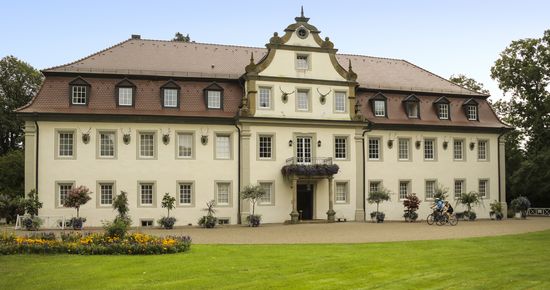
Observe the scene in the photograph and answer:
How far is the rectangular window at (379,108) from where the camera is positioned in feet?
138

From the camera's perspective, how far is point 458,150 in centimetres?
4406

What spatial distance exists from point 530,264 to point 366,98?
86.1ft

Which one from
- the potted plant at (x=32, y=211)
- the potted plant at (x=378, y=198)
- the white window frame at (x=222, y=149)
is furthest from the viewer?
the potted plant at (x=378, y=198)

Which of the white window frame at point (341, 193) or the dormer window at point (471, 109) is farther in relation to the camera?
the dormer window at point (471, 109)

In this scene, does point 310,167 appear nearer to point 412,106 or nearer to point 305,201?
point 305,201

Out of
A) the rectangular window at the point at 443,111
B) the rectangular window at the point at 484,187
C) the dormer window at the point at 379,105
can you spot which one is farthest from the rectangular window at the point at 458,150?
the dormer window at the point at 379,105

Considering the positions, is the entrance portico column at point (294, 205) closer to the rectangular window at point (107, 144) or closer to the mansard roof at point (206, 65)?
the mansard roof at point (206, 65)

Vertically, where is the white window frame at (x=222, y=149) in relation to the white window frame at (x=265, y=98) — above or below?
below

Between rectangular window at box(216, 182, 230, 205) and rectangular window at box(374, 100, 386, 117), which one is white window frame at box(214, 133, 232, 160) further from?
rectangular window at box(374, 100, 386, 117)

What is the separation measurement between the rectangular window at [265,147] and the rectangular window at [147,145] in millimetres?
6486

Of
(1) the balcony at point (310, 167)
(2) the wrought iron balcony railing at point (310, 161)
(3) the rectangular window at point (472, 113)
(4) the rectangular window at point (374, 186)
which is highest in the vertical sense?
(3) the rectangular window at point (472, 113)

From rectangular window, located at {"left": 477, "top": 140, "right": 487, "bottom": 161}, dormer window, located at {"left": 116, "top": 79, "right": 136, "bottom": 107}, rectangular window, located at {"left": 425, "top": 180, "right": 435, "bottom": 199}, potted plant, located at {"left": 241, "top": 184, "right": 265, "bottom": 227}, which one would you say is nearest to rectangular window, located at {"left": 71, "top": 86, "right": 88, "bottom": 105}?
dormer window, located at {"left": 116, "top": 79, "right": 136, "bottom": 107}

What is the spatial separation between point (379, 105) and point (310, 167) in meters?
7.59

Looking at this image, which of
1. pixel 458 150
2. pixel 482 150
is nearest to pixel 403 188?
pixel 458 150
